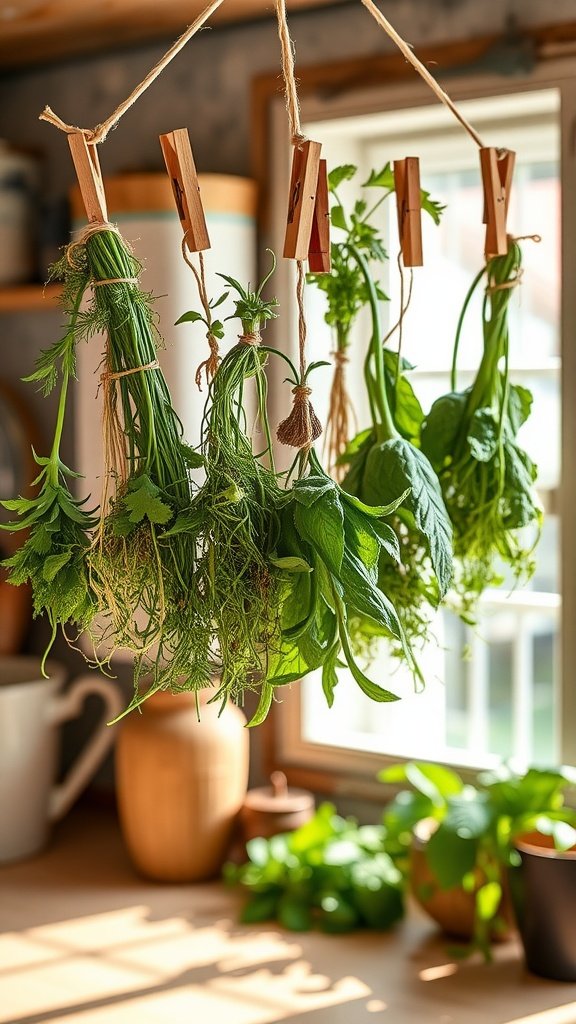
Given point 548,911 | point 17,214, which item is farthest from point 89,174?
point 17,214

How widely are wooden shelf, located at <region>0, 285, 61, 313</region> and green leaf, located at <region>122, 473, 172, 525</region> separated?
1318mm

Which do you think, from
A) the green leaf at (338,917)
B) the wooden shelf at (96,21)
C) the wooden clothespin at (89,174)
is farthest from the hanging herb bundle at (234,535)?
the wooden shelf at (96,21)

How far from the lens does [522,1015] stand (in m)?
1.38

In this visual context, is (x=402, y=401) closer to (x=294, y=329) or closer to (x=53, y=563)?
(x=53, y=563)

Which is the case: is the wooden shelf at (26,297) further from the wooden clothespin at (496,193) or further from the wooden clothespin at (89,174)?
the wooden clothespin at (89,174)

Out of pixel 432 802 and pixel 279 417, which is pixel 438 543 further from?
pixel 279 417

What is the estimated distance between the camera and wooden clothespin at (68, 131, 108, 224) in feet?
2.68

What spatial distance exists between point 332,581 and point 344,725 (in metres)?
1.31

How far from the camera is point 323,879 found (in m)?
1.70

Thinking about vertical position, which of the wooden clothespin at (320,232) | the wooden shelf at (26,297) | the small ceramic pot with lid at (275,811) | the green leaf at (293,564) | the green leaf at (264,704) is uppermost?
the wooden shelf at (26,297)

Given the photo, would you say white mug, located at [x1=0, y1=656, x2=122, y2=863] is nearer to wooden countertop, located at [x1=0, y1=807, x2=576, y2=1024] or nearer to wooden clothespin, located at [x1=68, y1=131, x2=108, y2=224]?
wooden countertop, located at [x1=0, y1=807, x2=576, y2=1024]

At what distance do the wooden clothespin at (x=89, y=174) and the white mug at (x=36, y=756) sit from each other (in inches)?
49.9

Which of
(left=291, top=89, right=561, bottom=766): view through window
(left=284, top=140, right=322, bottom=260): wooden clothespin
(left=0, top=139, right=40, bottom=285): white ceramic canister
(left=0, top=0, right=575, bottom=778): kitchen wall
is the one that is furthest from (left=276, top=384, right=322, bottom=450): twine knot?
(left=0, top=139, right=40, bottom=285): white ceramic canister

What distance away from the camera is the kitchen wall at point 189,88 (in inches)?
69.3
